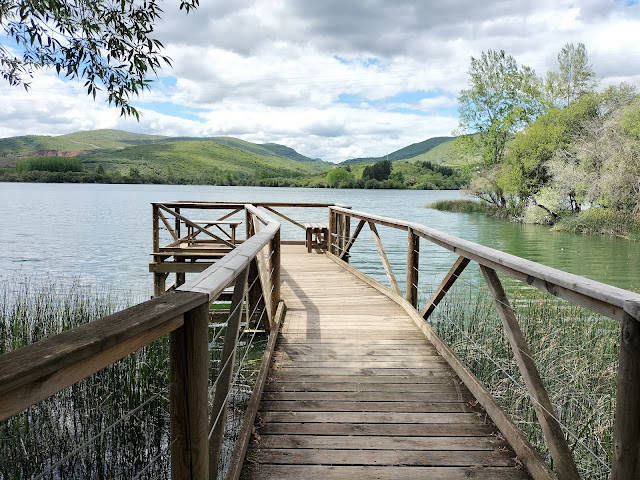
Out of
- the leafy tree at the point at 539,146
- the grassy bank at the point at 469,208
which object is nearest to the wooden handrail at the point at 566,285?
the leafy tree at the point at 539,146

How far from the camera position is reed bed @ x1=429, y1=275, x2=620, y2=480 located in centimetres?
356

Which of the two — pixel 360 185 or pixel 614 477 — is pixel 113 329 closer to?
pixel 614 477

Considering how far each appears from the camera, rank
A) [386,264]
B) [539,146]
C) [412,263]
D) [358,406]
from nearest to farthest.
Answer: [358,406], [412,263], [386,264], [539,146]

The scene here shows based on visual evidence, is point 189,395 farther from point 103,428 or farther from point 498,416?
point 103,428

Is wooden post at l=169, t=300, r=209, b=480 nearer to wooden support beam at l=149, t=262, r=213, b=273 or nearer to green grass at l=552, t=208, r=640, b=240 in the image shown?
wooden support beam at l=149, t=262, r=213, b=273

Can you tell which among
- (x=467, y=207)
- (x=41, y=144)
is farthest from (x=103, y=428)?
(x=41, y=144)

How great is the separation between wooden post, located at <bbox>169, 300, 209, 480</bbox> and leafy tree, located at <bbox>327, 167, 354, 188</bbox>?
4162 inches

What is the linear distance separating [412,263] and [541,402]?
9.63ft

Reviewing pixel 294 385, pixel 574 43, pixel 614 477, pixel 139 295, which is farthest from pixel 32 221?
pixel 574 43

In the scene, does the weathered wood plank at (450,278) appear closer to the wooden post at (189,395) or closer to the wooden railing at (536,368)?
the wooden railing at (536,368)

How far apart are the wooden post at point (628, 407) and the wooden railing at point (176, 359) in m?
1.45

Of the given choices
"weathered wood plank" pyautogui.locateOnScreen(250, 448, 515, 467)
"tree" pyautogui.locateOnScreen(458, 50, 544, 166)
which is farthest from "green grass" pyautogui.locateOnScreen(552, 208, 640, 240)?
"weathered wood plank" pyautogui.locateOnScreen(250, 448, 515, 467)

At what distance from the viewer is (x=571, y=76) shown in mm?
31969

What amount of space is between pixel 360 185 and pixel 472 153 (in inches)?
2690
